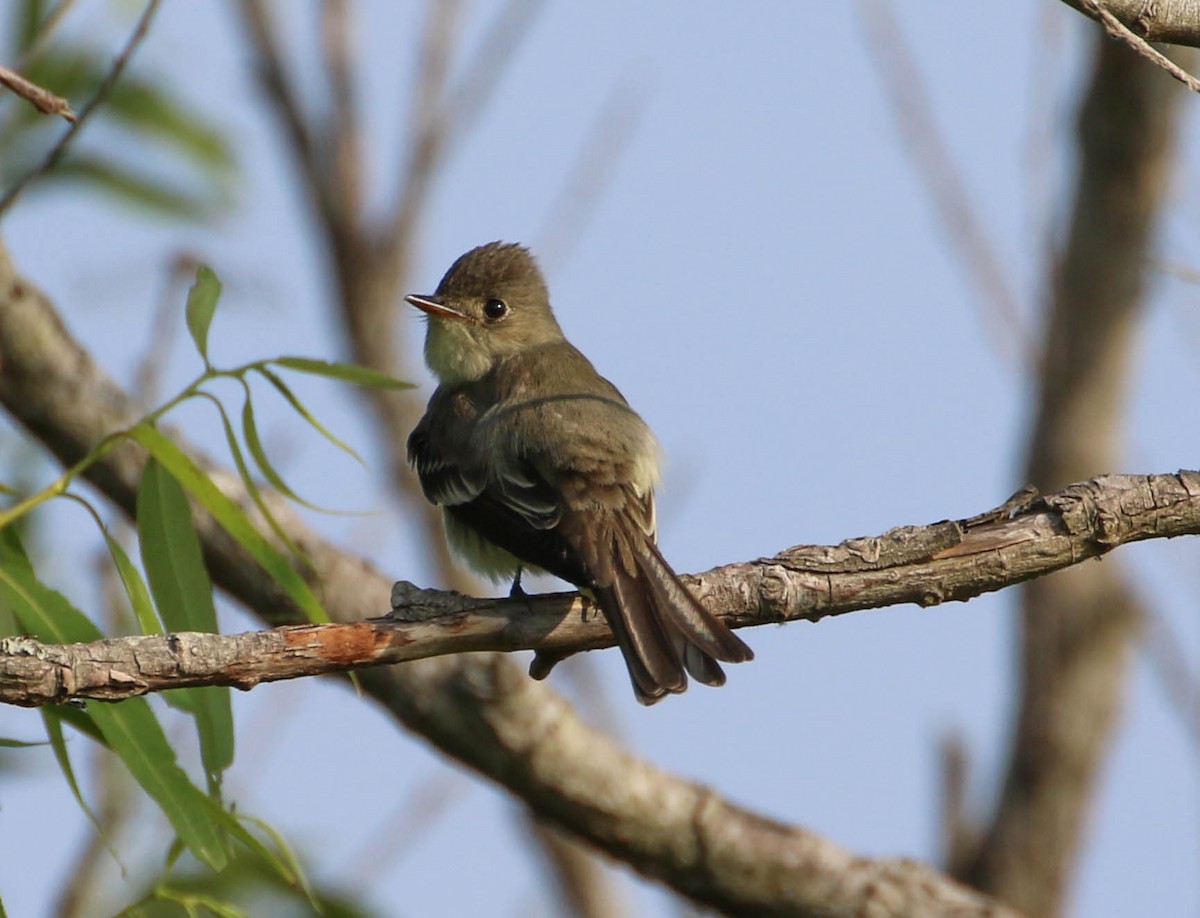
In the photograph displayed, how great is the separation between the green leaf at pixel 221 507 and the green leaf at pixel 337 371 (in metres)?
0.29

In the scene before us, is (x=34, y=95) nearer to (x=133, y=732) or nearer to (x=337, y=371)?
(x=337, y=371)

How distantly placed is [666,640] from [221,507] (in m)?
1.06

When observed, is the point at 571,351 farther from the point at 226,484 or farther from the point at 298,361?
the point at 298,361

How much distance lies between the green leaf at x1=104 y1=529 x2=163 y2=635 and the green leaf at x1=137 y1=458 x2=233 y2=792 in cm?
12

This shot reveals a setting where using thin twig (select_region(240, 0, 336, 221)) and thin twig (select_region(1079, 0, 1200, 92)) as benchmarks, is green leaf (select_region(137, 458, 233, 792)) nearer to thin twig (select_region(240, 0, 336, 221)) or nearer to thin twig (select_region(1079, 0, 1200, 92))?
thin twig (select_region(1079, 0, 1200, 92))

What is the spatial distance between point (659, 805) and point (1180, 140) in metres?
3.24

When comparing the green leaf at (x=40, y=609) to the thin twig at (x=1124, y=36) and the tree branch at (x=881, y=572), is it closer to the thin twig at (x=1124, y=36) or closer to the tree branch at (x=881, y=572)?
the tree branch at (x=881, y=572)

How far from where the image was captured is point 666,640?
3.71m

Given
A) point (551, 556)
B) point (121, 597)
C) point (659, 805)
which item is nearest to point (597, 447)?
point (551, 556)

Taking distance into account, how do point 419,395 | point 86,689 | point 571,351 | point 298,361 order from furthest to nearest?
1. point 419,395
2. point 571,351
3. point 298,361
4. point 86,689

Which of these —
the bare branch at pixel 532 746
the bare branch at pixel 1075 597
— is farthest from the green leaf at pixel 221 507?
the bare branch at pixel 1075 597

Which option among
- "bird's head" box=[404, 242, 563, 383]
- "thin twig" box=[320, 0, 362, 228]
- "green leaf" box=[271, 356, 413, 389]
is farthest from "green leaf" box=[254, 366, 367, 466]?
"thin twig" box=[320, 0, 362, 228]

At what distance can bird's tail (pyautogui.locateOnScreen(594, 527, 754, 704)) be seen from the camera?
3.62m

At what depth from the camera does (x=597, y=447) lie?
4504 millimetres
